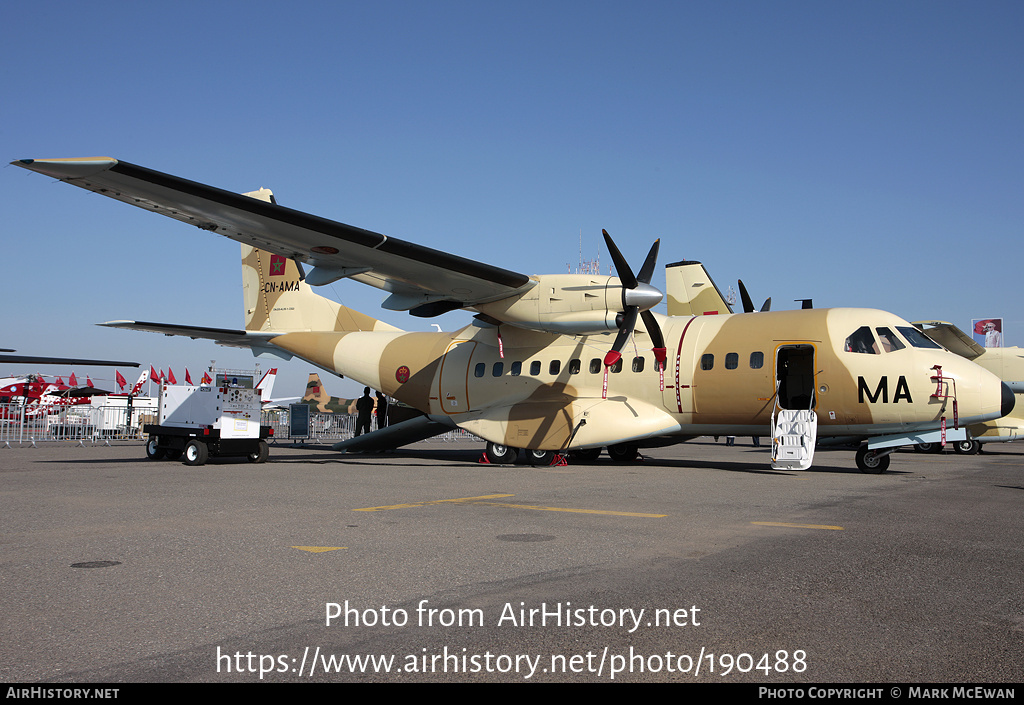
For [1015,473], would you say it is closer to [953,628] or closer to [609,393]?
[609,393]

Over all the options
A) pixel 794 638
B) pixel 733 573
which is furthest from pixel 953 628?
pixel 733 573

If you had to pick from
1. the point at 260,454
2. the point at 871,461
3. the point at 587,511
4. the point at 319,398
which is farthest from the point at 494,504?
the point at 319,398

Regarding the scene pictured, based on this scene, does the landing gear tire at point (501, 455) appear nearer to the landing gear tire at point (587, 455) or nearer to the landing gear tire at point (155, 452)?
the landing gear tire at point (587, 455)

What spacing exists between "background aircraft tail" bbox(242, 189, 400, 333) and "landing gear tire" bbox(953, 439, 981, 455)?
19.7m

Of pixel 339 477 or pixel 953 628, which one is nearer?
pixel 953 628

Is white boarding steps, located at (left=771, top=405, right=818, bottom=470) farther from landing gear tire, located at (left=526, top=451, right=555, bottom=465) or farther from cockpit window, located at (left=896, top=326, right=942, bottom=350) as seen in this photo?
landing gear tire, located at (left=526, top=451, right=555, bottom=465)

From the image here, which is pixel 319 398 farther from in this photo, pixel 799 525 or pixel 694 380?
pixel 799 525

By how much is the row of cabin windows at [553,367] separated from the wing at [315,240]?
2.03 m

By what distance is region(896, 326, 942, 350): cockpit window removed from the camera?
13.8m

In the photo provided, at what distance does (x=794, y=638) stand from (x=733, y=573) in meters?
1.47

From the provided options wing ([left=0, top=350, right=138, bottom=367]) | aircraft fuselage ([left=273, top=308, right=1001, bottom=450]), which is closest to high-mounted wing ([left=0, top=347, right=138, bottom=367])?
wing ([left=0, top=350, right=138, bottom=367])

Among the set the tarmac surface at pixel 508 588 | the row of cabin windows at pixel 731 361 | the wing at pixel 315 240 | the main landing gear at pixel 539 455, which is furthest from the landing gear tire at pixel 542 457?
the tarmac surface at pixel 508 588

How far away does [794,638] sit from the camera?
3635 millimetres

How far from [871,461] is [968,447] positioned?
13086 mm
